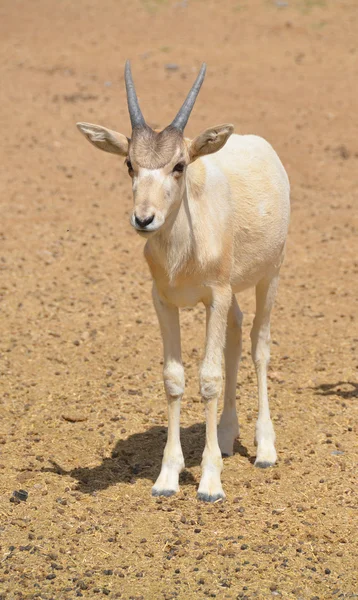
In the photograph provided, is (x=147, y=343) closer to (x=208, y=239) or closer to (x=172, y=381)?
(x=172, y=381)

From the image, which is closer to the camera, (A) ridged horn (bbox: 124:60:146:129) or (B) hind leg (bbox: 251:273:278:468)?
(A) ridged horn (bbox: 124:60:146:129)

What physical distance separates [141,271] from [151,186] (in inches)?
250

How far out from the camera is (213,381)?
7289mm

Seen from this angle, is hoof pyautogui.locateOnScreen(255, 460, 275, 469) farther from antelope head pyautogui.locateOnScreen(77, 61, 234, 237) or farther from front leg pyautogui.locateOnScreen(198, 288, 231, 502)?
antelope head pyautogui.locateOnScreen(77, 61, 234, 237)

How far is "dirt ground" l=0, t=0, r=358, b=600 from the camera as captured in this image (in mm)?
6383

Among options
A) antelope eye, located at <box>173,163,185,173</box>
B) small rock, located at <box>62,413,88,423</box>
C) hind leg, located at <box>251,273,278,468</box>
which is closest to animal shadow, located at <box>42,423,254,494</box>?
hind leg, located at <box>251,273,278,468</box>

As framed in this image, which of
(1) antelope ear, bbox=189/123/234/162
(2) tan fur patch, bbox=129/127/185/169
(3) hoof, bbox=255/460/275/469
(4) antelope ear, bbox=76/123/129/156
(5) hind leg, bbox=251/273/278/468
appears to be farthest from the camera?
(5) hind leg, bbox=251/273/278/468

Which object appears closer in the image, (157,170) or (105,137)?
(157,170)

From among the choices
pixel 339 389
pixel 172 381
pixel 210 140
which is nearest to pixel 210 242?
pixel 210 140

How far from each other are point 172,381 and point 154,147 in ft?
6.17

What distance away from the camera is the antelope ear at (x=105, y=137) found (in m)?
6.87

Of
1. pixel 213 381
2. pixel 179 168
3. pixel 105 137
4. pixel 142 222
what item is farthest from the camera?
pixel 213 381

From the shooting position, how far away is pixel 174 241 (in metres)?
7.02

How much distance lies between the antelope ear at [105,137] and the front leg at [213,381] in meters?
1.24
